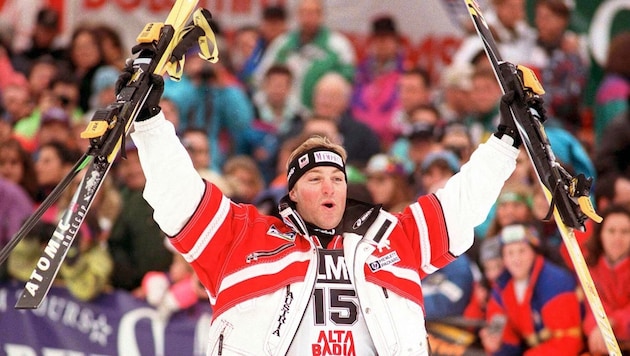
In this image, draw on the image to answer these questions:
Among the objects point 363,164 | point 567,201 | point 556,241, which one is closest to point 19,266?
point 363,164

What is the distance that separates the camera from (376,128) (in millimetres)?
13062

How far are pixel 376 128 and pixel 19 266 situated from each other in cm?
419

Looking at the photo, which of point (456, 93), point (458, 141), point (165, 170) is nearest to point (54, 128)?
point (456, 93)

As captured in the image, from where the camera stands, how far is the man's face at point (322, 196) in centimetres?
693

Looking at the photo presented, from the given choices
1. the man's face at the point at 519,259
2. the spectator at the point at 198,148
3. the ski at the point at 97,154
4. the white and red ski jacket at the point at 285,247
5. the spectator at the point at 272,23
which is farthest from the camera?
the spectator at the point at 272,23

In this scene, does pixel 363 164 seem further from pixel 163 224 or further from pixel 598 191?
pixel 163 224

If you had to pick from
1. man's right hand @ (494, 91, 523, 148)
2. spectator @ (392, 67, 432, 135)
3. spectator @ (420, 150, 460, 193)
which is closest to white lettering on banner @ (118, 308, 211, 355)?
spectator @ (420, 150, 460, 193)

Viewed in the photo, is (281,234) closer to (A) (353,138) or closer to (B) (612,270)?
(B) (612,270)

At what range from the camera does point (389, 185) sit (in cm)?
1055

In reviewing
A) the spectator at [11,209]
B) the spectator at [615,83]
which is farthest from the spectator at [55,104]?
the spectator at [615,83]

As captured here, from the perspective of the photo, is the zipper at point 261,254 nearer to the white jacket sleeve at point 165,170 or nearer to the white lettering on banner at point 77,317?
the white jacket sleeve at point 165,170

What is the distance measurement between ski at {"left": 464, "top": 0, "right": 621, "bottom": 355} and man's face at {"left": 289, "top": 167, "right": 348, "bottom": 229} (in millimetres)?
960

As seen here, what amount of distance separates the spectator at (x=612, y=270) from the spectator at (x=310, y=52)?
4673mm

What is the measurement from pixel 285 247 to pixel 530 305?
2.32 metres
